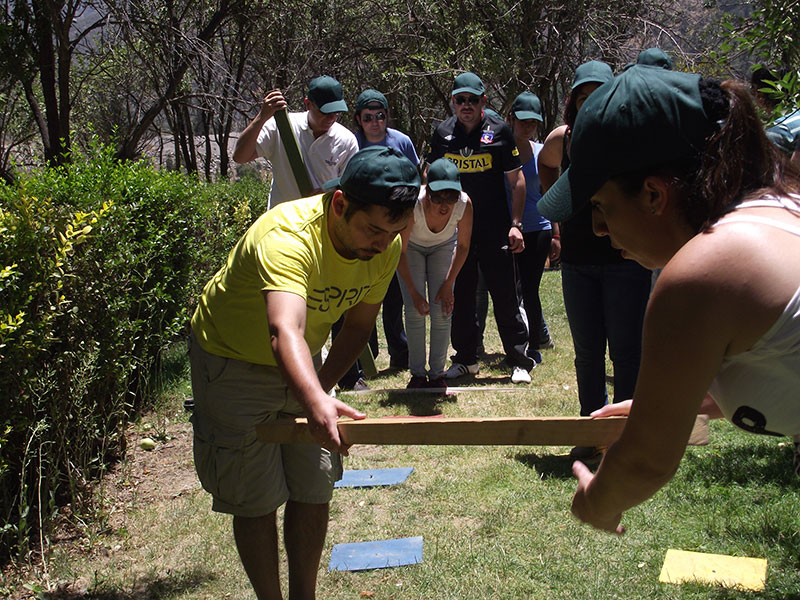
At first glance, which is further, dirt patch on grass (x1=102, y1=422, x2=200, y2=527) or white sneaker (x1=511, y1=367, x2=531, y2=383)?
white sneaker (x1=511, y1=367, x2=531, y2=383)

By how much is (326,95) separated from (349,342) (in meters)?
2.94

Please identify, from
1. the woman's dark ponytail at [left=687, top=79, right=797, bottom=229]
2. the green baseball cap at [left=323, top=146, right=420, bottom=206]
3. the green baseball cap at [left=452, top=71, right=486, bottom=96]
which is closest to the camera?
the woman's dark ponytail at [left=687, top=79, right=797, bottom=229]

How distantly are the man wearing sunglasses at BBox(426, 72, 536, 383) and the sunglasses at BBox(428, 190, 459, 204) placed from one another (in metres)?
0.88

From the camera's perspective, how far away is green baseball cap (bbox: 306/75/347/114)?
18.7 ft

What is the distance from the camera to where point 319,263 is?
285 cm

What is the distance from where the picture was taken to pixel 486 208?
705 centimetres

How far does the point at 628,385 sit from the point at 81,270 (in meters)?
3.03

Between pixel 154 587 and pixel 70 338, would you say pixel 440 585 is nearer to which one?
pixel 154 587

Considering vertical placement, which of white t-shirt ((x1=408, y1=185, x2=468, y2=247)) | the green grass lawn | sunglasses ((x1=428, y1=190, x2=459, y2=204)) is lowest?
the green grass lawn

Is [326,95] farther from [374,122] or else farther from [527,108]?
[527,108]

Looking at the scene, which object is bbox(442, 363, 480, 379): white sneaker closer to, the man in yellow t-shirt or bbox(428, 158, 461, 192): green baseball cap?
bbox(428, 158, 461, 192): green baseball cap

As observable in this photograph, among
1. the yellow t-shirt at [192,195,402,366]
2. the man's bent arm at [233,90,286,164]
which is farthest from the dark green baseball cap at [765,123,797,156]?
the man's bent arm at [233,90,286,164]

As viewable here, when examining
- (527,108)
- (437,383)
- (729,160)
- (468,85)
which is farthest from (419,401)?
(729,160)

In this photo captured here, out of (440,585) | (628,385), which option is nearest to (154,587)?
(440,585)
